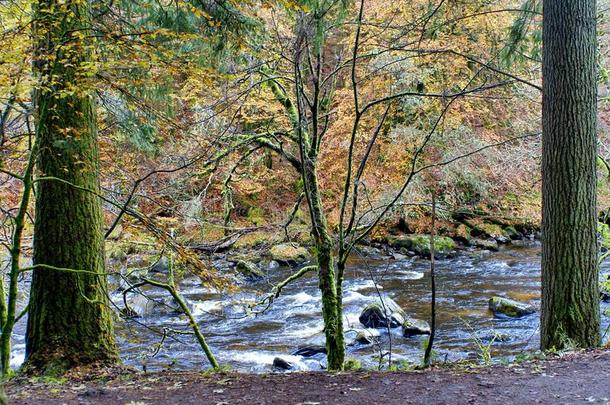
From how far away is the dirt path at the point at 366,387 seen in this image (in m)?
3.88

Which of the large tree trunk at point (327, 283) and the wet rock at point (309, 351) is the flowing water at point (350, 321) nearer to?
the wet rock at point (309, 351)

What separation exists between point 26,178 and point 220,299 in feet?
25.4

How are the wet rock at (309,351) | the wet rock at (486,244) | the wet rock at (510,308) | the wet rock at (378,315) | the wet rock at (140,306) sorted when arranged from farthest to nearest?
the wet rock at (486,244) < the wet rock at (140,306) < the wet rock at (510,308) < the wet rock at (378,315) < the wet rock at (309,351)

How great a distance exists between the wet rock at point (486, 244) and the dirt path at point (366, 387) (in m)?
12.2

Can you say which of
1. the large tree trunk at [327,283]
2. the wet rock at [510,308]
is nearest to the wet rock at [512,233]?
the wet rock at [510,308]

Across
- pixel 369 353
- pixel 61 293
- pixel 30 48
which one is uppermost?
pixel 30 48

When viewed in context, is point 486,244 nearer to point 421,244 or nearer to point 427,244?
point 427,244

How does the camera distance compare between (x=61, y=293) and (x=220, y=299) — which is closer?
(x=61, y=293)

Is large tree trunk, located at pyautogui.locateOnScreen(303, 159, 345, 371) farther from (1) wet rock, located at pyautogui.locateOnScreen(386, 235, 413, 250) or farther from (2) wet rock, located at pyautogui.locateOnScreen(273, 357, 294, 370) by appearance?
(1) wet rock, located at pyautogui.locateOnScreen(386, 235, 413, 250)

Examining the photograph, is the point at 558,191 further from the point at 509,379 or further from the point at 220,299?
the point at 220,299

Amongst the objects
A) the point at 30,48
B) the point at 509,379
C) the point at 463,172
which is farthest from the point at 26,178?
the point at 463,172

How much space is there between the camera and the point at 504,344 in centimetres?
851

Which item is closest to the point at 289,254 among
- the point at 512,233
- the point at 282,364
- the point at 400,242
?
the point at 400,242

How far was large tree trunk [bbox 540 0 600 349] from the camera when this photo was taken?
5328 millimetres
